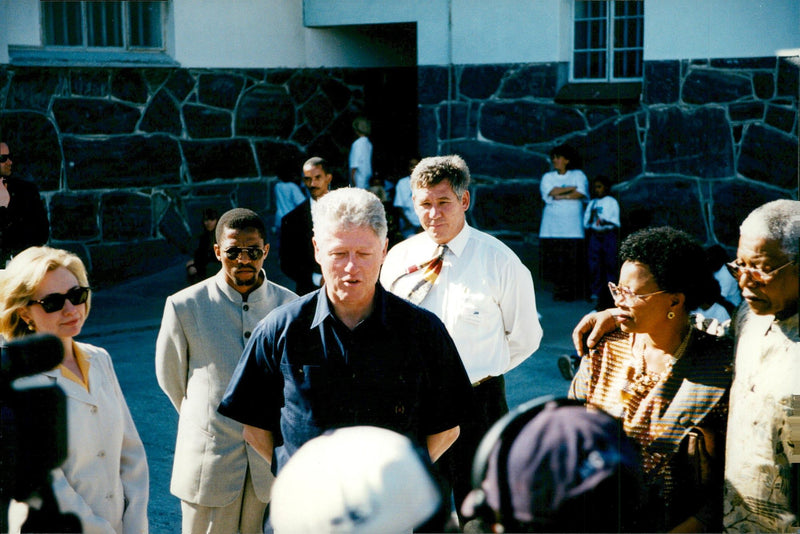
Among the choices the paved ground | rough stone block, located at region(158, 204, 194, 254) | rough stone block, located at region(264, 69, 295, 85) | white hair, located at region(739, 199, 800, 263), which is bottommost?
the paved ground

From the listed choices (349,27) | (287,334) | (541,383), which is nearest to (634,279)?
(287,334)

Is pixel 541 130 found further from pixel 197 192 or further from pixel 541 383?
pixel 541 383

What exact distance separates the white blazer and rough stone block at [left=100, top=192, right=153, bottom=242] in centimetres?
824

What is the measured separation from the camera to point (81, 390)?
2996 millimetres

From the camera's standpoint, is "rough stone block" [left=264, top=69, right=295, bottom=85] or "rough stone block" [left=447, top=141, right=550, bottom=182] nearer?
"rough stone block" [left=447, top=141, right=550, bottom=182]

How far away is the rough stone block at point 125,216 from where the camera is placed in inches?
436

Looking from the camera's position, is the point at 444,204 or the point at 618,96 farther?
the point at 618,96

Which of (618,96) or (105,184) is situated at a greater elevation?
Result: (618,96)

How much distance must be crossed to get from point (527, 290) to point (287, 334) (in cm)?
156

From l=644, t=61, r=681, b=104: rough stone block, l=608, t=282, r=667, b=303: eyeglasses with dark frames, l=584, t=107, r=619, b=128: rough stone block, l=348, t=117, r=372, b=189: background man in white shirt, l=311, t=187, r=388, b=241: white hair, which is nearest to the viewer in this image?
l=608, t=282, r=667, b=303: eyeglasses with dark frames

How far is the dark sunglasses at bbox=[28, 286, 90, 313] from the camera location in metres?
2.96

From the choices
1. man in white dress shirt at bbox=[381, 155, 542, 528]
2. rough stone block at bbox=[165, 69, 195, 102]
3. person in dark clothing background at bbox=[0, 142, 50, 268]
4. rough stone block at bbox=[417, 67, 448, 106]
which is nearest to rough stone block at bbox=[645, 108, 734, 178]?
rough stone block at bbox=[417, 67, 448, 106]

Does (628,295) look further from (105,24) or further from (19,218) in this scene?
(105,24)

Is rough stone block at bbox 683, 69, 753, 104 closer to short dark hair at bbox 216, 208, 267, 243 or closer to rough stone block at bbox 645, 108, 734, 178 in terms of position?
rough stone block at bbox 645, 108, 734, 178
